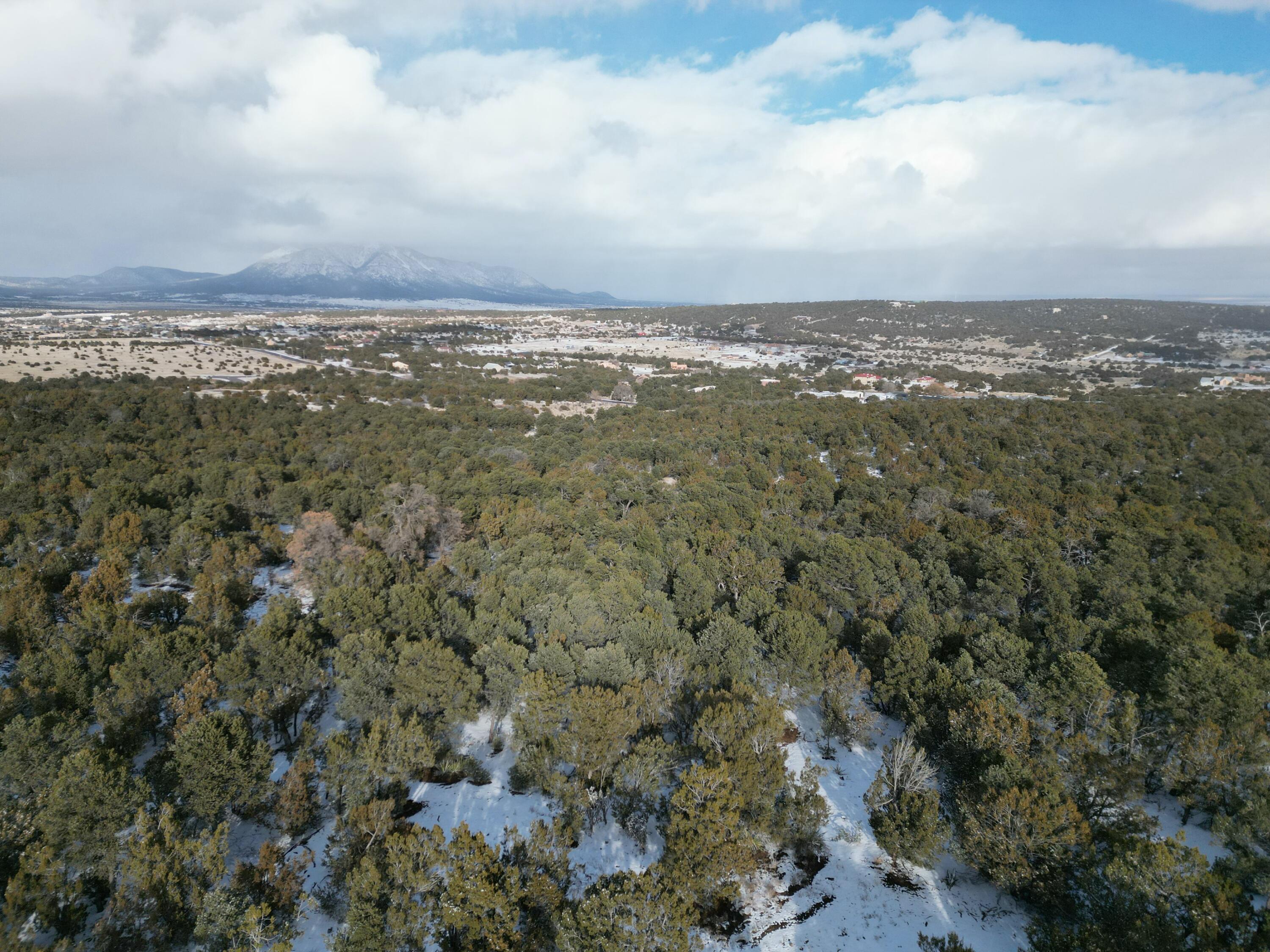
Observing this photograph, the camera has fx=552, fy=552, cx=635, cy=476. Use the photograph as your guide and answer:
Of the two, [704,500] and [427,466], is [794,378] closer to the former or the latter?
[704,500]

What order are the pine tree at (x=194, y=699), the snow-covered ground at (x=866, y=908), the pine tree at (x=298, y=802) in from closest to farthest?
the snow-covered ground at (x=866, y=908)
the pine tree at (x=298, y=802)
the pine tree at (x=194, y=699)

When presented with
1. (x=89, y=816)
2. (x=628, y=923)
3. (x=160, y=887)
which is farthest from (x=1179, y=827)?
(x=89, y=816)

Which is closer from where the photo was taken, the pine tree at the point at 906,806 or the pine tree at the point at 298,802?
the pine tree at the point at 298,802

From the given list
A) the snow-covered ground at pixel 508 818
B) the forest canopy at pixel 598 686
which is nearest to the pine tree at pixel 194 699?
the forest canopy at pixel 598 686

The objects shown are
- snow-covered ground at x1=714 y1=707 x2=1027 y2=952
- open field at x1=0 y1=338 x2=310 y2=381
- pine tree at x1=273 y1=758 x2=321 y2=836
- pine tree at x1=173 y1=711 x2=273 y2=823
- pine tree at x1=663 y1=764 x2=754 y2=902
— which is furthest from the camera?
open field at x1=0 y1=338 x2=310 y2=381

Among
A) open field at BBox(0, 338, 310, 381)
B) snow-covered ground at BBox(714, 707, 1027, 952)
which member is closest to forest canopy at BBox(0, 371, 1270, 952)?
snow-covered ground at BBox(714, 707, 1027, 952)

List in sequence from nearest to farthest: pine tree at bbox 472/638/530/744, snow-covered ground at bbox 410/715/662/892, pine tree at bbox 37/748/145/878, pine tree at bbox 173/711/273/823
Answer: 1. pine tree at bbox 37/748/145/878
2. pine tree at bbox 173/711/273/823
3. snow-covered ground at bbox 410/715/662/892
4. pine tree at bbox 472/638/530/744

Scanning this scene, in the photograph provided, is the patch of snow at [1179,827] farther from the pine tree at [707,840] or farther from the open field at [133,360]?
the open field at [133,360]

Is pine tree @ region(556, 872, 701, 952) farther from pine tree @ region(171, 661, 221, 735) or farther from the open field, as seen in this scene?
the open field
